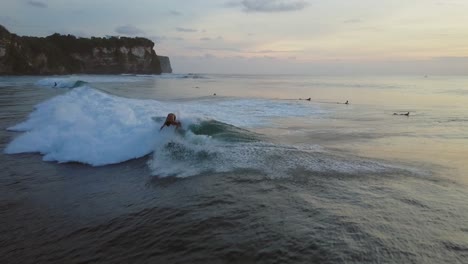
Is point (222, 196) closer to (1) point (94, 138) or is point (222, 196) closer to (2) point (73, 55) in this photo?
(1) point (94, 138)

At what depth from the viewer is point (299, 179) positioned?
27.5ft

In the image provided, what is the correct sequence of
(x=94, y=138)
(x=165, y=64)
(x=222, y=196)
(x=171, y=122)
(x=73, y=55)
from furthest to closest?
(x=165, y=64) < (x=73, y=55) < (x=171, y=122) < (x=94, y=138) < (x=222, y=196)

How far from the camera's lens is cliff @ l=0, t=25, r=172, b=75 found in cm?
8738

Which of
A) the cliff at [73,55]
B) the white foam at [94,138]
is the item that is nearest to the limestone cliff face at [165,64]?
the cliff at [73,55]

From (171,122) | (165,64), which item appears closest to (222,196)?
(171,122)

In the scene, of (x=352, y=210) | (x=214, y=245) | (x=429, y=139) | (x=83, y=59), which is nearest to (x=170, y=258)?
(x=214, y=245)

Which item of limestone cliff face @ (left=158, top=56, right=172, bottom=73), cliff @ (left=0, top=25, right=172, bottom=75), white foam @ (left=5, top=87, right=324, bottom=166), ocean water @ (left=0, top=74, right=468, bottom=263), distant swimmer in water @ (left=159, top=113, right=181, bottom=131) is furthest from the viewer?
limestone cliff face @ (left=158, top=56, right=172, bottom=73)

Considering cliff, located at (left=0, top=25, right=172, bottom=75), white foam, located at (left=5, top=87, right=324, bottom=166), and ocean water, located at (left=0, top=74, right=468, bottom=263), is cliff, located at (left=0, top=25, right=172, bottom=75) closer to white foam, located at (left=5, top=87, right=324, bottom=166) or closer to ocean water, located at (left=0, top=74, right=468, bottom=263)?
white foam, located at (left=5, top=87, right=324, bottom=166)

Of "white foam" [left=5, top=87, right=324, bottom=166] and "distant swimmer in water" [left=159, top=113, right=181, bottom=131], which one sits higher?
"distant swimmer in water" [left=159, top=113, right=181, bottom=131]

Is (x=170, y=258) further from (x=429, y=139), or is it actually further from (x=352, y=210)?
(x=429, y=139)

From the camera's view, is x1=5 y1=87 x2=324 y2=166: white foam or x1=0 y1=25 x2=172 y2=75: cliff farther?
x1=0 y1=25 x2=172 y2=75: cliff

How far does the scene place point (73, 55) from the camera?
113 m

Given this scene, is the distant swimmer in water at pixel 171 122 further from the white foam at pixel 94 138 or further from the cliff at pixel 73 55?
the cliff at pixel 73 55

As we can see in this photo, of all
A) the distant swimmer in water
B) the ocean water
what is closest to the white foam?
the ocean water
